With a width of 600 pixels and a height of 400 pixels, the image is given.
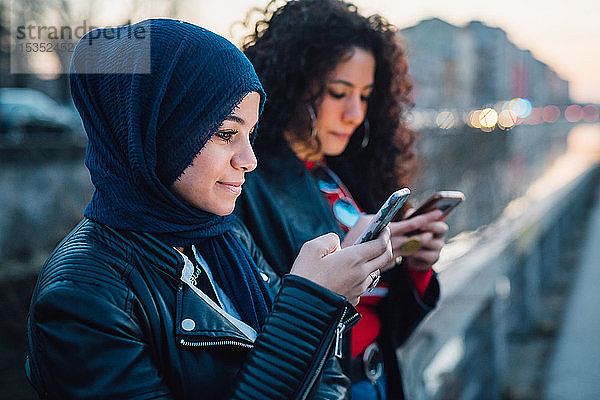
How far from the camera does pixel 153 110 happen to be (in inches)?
43.3

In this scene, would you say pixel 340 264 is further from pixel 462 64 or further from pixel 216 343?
pixel 462 64

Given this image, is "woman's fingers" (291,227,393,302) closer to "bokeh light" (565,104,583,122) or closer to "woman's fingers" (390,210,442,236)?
"woman's fingers" (390,210,442,236)

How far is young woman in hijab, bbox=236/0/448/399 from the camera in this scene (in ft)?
6.06

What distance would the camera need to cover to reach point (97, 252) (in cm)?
107

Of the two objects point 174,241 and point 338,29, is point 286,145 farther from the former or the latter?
point 174,241

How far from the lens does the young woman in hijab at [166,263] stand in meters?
1.00

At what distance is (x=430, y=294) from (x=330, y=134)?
0.71 m

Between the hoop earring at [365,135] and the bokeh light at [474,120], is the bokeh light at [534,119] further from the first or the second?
the hoop earring at [365,135]

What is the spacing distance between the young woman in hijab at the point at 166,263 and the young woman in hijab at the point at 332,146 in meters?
0.58

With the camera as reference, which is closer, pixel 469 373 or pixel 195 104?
pixel 195 104

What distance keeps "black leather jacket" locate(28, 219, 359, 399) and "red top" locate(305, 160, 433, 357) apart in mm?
807

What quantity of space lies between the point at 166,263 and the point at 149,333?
0.49 ft

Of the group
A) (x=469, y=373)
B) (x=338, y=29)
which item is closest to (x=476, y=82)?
(x=469, y=373)

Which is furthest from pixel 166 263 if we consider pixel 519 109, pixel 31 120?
pixel 519 109
